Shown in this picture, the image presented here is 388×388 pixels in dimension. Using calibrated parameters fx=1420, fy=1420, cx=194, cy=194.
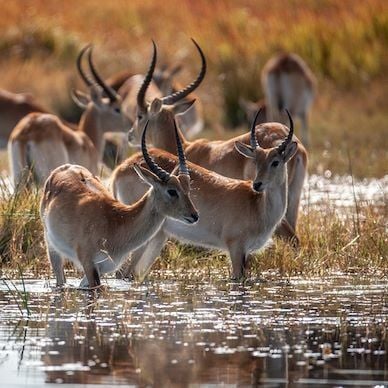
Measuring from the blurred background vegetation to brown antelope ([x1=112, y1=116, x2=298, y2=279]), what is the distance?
8.27m

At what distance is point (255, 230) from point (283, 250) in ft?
1.67

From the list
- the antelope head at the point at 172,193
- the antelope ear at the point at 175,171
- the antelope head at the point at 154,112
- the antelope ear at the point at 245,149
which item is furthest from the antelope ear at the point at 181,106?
the antelope head at the point at 172,193

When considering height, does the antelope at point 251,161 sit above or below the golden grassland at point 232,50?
below

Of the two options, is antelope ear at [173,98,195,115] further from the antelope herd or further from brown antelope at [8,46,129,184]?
brown antelope at [8,46,129,184]

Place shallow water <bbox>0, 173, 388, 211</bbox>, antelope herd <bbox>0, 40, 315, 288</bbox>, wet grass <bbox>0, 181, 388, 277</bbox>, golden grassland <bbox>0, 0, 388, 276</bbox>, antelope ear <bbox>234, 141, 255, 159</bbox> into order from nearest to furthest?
antelope herd <bbox>0, 40, 315, 288</bbox> → wet grass <bbox>0, 181, 388, 277</bbox> → antelope ear <bbox>234, 141, 255, 159</bbox> → shallow water <bbox>0, 173, 388, 211</bbox> → golden grassland <bbox>0, 0, 388, 276</bbox>

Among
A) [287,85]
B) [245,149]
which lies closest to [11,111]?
[287,85]

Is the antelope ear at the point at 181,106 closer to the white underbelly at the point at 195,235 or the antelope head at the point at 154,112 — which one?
the antelope head at the point at 154,112

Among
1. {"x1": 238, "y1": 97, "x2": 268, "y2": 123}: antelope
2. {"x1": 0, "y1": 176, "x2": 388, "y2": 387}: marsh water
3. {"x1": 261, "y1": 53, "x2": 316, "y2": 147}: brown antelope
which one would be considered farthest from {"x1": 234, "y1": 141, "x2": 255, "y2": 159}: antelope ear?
{"x1": 261, "y1": 53, "x2": 316, "y2": 147}: brown antelope

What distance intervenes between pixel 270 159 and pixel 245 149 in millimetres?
269

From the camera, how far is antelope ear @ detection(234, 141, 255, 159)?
966 centimetres

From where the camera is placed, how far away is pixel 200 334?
23.3 ft

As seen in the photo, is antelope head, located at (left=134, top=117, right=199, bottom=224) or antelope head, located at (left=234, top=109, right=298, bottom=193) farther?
antelope head, located at (left=234, top=109, right=298, bottom=193)

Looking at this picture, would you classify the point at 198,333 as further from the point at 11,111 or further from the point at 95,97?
the point at 11,111

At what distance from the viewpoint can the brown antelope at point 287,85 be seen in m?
22.2
